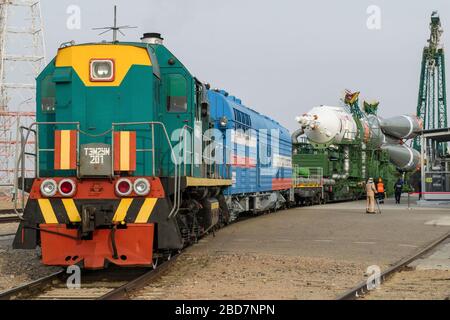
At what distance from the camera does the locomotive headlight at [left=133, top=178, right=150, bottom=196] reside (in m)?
9.14

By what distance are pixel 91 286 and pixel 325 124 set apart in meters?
26.2

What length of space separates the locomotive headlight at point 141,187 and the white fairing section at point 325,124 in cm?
2487

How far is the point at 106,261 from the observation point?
9031mm

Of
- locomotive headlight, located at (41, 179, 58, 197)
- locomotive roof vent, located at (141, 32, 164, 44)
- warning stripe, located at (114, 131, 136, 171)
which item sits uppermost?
locomotive roof vent, located at (141, 32, 164, 44)

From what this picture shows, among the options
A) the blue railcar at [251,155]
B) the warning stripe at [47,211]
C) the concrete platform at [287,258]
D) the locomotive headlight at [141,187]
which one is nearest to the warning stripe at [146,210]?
the locomotive headlight at [141,187]

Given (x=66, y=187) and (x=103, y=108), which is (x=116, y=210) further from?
(x=103, y=108)

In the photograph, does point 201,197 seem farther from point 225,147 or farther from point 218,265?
point 225,147

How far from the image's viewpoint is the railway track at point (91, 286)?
804 centimetres

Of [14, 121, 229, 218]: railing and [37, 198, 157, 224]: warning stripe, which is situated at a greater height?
[14, 121, 229, 218]: railing

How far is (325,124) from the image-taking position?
33.9 meters

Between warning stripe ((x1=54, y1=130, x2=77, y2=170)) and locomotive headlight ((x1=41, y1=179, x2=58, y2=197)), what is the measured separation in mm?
388

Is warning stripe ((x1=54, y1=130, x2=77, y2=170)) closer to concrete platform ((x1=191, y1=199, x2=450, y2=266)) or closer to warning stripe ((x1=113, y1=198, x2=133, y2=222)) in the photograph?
warning stripe ((x1=113, y1=198, x2=133, y2=222))

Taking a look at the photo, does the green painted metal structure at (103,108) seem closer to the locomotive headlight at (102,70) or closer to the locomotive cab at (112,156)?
the locomotive cab at (112,156)

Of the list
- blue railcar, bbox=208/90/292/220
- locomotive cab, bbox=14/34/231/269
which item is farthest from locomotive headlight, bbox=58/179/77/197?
blue railcar, bbox=208/90/292/220
